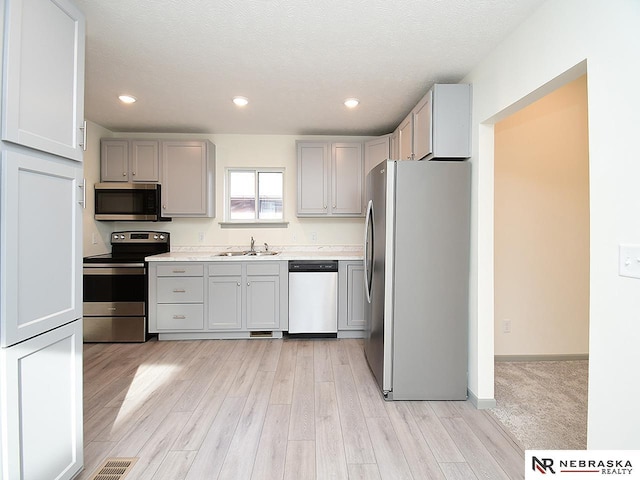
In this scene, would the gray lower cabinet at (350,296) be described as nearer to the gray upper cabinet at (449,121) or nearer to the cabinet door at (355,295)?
the cabinet door at (355,295)

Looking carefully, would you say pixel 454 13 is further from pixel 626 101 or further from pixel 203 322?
pixel 203 322

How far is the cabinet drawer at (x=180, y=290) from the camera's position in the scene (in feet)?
12.0

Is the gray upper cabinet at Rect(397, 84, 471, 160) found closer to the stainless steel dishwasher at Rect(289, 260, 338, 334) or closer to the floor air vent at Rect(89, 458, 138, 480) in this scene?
the stainless steel dishwasher at Rect(289, 260, 338, 334)

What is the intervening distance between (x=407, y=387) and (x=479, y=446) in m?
0.61

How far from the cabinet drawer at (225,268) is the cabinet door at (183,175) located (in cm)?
84

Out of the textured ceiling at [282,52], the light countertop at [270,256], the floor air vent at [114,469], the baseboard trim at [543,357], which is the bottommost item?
the floor air vent at [114,469]

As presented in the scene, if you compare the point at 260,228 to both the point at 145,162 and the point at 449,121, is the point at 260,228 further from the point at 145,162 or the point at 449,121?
the point at 449,121

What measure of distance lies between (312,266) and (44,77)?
274 cm

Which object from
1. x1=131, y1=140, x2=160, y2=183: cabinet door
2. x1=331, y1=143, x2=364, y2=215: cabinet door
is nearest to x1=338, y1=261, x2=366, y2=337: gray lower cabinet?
x1=331, y1=143, x2=364, y2=215: cabinet door

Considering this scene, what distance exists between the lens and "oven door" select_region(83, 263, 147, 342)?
11.6 ft

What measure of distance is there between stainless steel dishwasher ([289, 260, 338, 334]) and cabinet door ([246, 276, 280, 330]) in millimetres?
180

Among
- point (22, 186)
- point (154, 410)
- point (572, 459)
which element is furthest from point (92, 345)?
point (572, 459)

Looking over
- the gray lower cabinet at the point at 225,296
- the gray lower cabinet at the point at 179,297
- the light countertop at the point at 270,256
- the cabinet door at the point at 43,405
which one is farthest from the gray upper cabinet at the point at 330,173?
the cabinet door at the point at 43,405

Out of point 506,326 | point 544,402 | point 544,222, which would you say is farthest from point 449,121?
point 544,402
